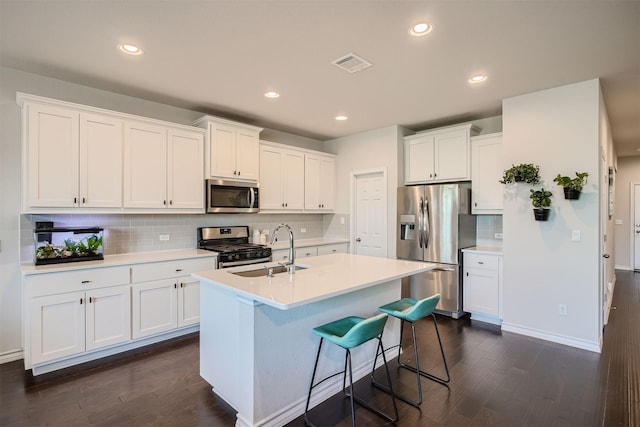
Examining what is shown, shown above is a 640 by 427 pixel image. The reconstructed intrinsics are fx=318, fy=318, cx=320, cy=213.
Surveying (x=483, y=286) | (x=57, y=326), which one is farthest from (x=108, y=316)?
(x=483, y=286)

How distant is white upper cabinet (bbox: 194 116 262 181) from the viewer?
13.1 ft

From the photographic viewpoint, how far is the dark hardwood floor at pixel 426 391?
216 cm

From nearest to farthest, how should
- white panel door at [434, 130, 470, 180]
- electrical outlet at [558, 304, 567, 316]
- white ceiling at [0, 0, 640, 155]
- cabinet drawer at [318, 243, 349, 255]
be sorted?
white ceiling at [0, 0, 640, 155] < electrical outlet at [558, 304, 567, 316] < white panel door at [434, 130, 470, 180] < cabinet drawer at [318, 243, 349, 255]

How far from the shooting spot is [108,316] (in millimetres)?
3018

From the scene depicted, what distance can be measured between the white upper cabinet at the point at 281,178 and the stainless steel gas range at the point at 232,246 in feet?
1.81

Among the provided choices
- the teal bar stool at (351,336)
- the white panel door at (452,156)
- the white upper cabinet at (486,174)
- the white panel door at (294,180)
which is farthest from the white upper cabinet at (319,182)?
the teal bar stool at (351,336)

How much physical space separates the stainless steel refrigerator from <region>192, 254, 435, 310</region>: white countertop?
60.1 inches

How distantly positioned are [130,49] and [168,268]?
2.09 metres

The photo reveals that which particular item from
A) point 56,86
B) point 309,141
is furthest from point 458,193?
point 56,86

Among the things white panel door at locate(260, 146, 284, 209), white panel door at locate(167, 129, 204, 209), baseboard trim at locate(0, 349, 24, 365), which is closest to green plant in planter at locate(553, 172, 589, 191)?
white panel door at locate(260, 146, 284, 209)

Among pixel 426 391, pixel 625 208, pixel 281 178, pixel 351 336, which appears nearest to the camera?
pixel 351 336

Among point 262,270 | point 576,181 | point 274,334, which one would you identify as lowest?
point 274,334

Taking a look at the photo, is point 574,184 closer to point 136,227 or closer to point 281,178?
point 281,178

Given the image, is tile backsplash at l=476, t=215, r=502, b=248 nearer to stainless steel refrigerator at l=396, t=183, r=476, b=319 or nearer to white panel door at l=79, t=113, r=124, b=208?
stainless steel refrigerator at l=396, t=183, r=476, b=319
